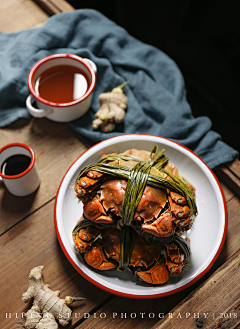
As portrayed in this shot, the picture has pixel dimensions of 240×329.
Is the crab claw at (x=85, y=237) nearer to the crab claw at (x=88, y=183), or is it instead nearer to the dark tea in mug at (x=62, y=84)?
the crab claw at (x=88, y=183)

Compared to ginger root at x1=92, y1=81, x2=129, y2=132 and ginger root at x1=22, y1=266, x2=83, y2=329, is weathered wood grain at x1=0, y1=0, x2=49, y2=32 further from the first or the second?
ginger root at x1=22, y1=266, x2=83, y2=329

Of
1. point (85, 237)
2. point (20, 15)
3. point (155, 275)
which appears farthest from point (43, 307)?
point (20, 15)

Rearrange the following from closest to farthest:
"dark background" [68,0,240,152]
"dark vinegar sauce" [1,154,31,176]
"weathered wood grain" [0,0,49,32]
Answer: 1. "dark vinegar sauce" [1,154,31,176]
2. "weathered wood grain" [0,0,49,32]
3. "dark background" [68,0,240,152]

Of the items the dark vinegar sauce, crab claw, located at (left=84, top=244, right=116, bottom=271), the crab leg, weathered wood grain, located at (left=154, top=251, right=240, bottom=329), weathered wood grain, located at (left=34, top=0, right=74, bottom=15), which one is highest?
weathered wood grain, located at (left=34, top=0, right=74, bottom=15)

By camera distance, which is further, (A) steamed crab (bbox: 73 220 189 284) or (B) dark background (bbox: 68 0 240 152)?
(B) dark background (bbox: 68 0 240 152)

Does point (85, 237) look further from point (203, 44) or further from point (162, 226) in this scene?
point (203, 44)

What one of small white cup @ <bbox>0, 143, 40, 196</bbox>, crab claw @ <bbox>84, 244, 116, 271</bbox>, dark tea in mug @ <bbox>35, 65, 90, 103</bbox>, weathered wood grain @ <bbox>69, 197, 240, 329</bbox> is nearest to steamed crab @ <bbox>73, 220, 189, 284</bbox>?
crab claw @ <bbox>84, 244, 116, 271</bbox>

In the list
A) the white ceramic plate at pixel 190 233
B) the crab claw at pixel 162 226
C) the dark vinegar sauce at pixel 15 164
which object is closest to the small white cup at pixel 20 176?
the dark vinegar sauce at pixel 15 164

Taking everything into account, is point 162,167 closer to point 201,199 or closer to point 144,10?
point 201,199

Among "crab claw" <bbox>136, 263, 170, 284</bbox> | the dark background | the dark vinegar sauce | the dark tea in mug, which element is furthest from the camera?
the dark background
